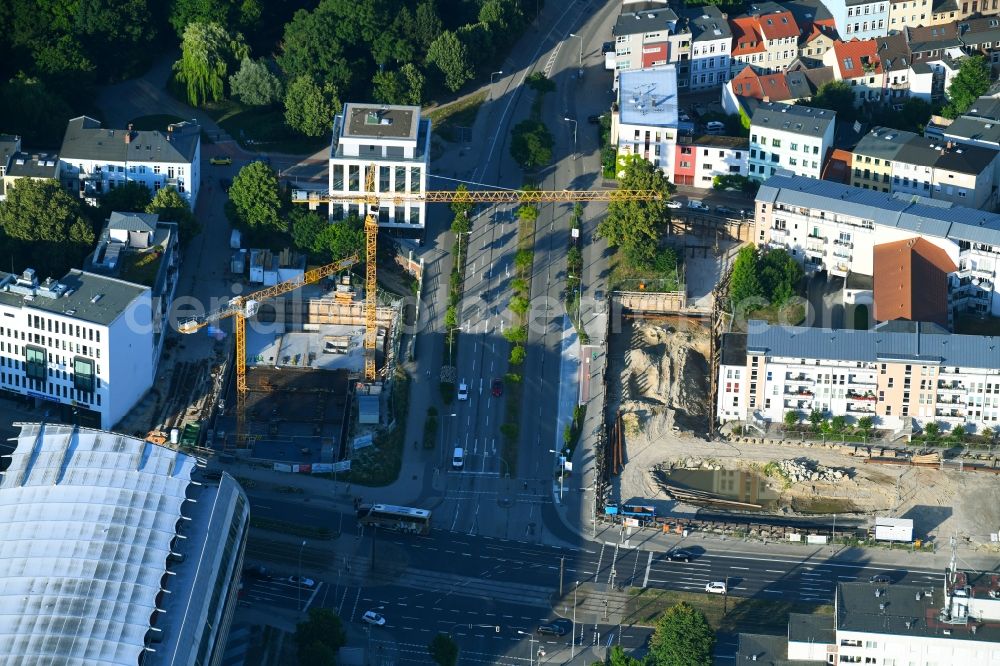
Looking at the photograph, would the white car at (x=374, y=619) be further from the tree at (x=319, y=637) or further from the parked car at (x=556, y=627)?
the parked car at (x=556, y=627)

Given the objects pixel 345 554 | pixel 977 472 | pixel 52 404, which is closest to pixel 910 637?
pixel 977 472

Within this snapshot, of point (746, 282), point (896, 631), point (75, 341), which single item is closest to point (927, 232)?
point (746, 282)

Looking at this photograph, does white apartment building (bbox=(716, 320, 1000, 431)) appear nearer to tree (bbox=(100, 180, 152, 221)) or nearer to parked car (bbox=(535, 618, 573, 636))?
parked car (bbox=(535, 618, 573, 636))

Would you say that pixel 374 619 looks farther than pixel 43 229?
No

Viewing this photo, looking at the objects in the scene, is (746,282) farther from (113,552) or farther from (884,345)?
(113,552)

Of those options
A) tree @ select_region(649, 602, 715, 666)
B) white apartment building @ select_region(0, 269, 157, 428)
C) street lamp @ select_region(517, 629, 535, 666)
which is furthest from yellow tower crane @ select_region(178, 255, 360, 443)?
tree @ select_region(649, 602, 715, 666)

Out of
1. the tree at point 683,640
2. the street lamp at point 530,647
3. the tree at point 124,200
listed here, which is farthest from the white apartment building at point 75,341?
the tree at point 683,640
